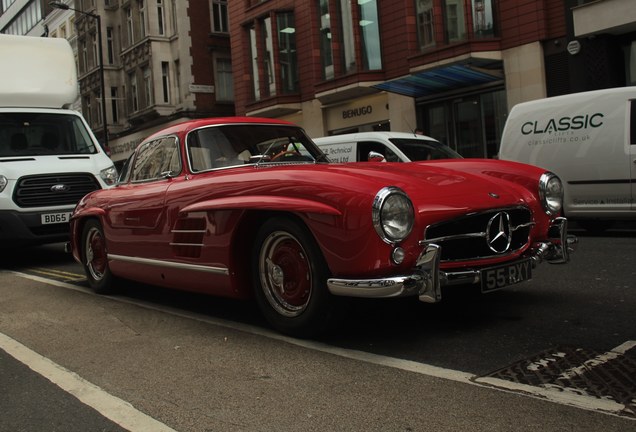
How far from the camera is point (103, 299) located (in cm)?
619

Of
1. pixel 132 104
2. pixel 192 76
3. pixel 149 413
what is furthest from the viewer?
pixel 132 104

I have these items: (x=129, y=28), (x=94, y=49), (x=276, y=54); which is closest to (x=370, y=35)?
(x=276, y=54)

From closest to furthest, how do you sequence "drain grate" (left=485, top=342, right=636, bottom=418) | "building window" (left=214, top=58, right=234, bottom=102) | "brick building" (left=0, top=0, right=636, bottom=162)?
"drain grate" (left=485, top=342, right=636, bottom=418)
"brick building" (left=0, top=0, right=636, bottom=162)
"building window" (left=214, top=58, right=234, bottom=102)

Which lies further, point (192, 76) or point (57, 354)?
point (192, 76)

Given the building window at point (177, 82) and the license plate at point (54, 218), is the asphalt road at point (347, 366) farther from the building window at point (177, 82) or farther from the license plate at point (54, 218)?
the building window at point (177, 82)

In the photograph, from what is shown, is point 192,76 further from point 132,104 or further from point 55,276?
point 55,276

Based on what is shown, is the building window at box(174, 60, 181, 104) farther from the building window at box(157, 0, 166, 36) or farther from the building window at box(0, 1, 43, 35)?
the building window at box(0, 1, 43, 35)

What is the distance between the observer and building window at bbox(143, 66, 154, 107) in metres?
33.5

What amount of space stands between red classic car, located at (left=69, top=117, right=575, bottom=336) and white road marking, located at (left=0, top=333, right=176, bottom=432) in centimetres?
122

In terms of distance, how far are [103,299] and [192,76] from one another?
1058 inches

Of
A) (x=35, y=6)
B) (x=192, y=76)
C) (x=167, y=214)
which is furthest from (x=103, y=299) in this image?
(x=35, y=6)

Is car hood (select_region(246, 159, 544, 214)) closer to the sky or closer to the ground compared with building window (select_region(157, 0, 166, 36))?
closer to the ground

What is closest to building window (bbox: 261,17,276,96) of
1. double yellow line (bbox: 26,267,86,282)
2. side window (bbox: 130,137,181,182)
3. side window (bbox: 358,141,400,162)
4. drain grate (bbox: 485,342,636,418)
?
side window (bbox: 358,141,400,162)

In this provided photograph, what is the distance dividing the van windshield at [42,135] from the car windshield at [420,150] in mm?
5208
